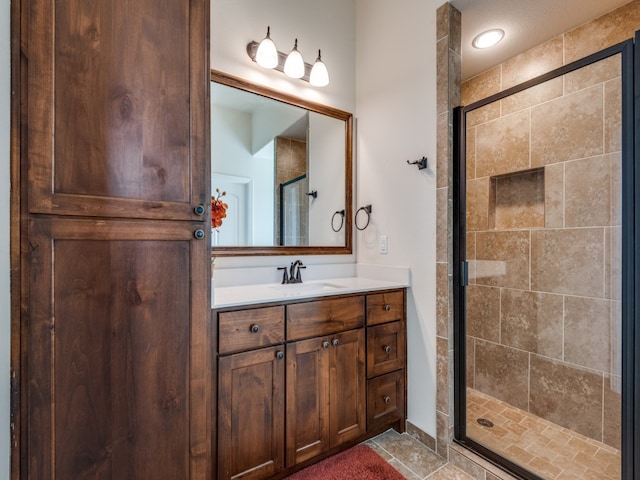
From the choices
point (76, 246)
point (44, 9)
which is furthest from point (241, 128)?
point (76, 246)

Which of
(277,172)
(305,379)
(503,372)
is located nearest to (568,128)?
(503,372)

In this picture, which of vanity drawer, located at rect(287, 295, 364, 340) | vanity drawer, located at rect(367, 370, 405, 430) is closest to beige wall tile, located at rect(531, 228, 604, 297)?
vanity drawer, located at rect(367, 370, 405, 430)

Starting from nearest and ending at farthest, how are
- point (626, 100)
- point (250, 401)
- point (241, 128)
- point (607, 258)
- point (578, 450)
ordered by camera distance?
1. point (626, 100)
2. point (250, 401)
3. point (607, 258)
4. point (578, 450)
5. point (241, 128)

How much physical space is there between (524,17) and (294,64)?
1.35 m

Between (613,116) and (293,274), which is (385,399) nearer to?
(293,274)

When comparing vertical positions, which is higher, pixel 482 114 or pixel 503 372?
pixel 482 114

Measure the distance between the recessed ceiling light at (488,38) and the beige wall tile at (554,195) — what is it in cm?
87

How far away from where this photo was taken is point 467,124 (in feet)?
5.42

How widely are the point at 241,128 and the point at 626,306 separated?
2006 millimetres

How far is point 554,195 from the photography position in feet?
6.14

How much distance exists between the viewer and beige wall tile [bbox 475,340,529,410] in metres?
2.01

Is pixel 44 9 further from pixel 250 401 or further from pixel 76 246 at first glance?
pixel 250 401

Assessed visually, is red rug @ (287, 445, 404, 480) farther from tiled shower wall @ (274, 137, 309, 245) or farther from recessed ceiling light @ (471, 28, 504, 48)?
recessed ceiling light @ (471, 28, 504, 48)

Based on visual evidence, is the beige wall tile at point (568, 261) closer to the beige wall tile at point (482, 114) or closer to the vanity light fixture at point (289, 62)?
the beige wall tile at point (482, 114)
